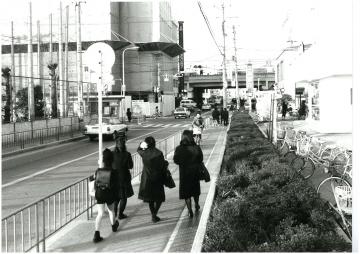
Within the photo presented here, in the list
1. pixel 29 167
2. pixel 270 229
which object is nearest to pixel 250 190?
pixel 270 229

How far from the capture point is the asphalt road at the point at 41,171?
11.8m

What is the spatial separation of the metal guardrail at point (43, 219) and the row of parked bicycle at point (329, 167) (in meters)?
4.11

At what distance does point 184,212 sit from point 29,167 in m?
9.30

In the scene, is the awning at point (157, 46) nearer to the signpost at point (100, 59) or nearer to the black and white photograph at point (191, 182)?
the black and white photograph at point (191, 182)

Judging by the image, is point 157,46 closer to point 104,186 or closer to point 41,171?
point 41,171

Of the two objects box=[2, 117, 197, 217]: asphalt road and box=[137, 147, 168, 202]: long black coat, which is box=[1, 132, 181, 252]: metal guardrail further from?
box=[2, 117, 197, 217]: asphalt road

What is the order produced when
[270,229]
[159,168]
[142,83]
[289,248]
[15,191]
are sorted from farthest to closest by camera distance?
[142,83]
[15,191]
[159,168]
[270,229]
[289,248]

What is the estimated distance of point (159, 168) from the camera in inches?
333

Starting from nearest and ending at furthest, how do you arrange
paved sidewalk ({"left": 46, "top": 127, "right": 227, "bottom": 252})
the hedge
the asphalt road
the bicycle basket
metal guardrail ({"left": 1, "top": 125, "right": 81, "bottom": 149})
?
1. the hedge
2. paved sidewalk ({"left": 46, "top": 127, "right": 227, "bottom": 252})
3. the bicycle basket
4. the asphalt road
5. metal guardrail ({"left": 1, "top": 125, "right": 81, "bottom": 149})

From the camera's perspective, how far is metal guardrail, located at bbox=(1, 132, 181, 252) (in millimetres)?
6895

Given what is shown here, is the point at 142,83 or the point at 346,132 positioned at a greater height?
the point at 142,83

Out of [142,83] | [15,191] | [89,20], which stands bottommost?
[15,191]

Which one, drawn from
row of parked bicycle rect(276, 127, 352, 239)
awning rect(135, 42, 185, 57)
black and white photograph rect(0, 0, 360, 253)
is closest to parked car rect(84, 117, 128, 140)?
black and white photograph rect(0, 0, 360, 253)

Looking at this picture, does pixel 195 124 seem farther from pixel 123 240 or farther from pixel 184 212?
pixel 123 240
